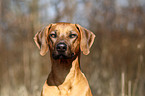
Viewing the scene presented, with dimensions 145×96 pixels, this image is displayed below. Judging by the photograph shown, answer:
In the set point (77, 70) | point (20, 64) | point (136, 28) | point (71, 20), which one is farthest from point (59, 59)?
point (136, 28)

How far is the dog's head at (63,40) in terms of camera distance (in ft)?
10.8

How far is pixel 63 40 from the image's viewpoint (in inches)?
134

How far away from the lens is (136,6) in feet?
23.4

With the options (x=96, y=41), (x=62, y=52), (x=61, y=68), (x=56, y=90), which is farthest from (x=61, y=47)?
(x=96, y=41)

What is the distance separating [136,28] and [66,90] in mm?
4475

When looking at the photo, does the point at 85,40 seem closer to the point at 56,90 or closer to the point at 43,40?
the point at 43,40

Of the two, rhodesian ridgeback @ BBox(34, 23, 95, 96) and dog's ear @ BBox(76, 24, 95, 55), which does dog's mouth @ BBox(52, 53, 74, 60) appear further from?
dog's ear @ BBox(76, 24, 95, 55)

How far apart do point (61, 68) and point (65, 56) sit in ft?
1.26

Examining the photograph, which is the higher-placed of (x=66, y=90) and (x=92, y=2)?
(x=92, y=2)

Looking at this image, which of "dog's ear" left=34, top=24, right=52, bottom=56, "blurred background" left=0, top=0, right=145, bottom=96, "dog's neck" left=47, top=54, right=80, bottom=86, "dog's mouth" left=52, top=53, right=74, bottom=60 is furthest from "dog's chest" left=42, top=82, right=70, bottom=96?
"blurred background" left=0, top=0, right=145, bottom=96

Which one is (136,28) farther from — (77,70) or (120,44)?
(77,70)

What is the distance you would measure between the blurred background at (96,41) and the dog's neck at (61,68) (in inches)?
114

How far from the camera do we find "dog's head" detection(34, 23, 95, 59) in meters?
3.30

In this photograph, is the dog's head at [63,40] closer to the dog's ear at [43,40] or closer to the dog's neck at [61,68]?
the dog's ear at [43,40]
